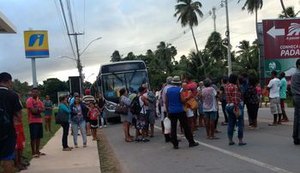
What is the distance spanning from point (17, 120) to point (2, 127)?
22.5 inches

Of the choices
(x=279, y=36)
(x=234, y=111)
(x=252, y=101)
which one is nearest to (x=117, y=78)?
(x=279, y=36)

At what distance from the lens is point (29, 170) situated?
1085 centimetres

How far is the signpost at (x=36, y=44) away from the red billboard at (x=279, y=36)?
10243mm

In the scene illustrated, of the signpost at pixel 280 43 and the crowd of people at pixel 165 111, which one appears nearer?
the crowd of people at pixel 165 111

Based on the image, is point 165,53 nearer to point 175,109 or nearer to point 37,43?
point 37,43

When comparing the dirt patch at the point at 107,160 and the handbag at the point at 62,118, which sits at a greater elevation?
the handbag at the point at 62,118

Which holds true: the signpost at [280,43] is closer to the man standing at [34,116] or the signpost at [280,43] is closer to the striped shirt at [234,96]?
the striped shirt at [234,96]

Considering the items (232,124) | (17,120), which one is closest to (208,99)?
(232,124)

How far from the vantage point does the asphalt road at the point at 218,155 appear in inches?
374

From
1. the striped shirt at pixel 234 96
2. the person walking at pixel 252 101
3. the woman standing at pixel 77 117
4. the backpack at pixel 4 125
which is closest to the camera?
the backpack at pixel 4 125

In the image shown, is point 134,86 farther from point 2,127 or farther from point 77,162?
point 2,127

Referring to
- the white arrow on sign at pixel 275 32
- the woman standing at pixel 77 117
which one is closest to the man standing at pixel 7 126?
the woman standing at pixel 77 117

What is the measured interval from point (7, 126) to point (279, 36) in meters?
19.3

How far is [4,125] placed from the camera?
696cm
